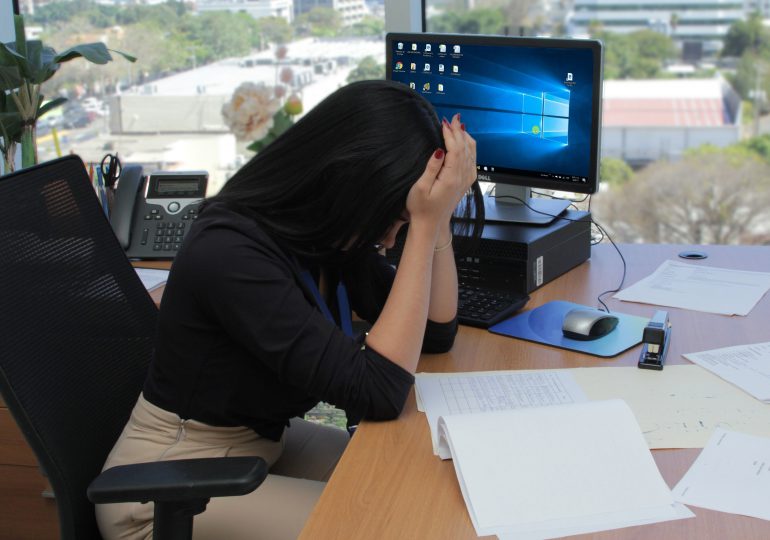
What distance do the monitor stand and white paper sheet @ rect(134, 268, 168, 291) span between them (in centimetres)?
69

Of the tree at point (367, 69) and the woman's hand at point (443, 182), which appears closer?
the woman's hand at point (443, 182)

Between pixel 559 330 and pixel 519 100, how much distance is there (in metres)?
0.53

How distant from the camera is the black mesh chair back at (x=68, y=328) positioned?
1127mm

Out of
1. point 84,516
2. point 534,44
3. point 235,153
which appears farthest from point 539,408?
point 235,153

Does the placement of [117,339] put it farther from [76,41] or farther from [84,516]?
[76,41]

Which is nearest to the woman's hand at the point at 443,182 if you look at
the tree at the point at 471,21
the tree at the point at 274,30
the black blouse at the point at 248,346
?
the black blouse at the point at 248,346

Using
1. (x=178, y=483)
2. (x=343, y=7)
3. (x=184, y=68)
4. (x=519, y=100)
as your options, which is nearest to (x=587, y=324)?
(x=519, y=100)

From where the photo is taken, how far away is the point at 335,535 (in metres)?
0.95

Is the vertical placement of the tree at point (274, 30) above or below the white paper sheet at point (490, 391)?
above

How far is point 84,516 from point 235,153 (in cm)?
167

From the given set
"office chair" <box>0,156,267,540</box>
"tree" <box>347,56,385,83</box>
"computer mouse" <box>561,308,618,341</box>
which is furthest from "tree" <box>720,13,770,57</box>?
"office chair" <box>0,156,267,540</box>

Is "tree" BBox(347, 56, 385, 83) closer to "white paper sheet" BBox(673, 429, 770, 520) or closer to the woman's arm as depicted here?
the woman's arm

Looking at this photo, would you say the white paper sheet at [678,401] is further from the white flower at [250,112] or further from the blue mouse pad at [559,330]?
the white flower at [250,112]

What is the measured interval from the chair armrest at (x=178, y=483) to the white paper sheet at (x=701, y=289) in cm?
90
